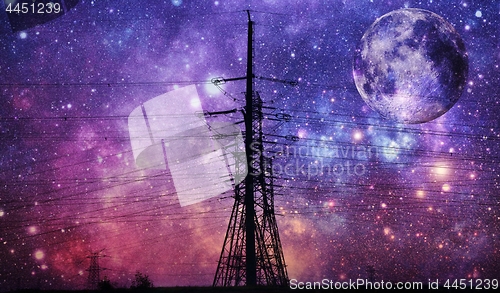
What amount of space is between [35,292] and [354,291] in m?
11.5

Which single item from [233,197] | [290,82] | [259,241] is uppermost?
[290,82]

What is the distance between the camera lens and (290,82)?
1593 inches

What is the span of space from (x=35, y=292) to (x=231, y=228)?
1782 centimetres

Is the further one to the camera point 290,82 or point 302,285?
point 290,82

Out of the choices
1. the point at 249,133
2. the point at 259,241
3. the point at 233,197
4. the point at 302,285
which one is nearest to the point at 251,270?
the point at 259,241

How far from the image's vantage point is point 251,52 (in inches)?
1444

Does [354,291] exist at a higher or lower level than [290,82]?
lower

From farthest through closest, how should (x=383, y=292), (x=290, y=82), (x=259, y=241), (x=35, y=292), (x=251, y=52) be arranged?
(x=290, y=82)
(x=251, y=52)
(x=259, y=241)
(x=35, y=292)
(x=383, y=292)

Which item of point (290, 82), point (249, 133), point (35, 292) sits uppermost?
point (290, 82)

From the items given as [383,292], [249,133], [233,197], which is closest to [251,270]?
[233,197]

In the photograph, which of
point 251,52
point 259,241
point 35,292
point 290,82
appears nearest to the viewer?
point 35,292

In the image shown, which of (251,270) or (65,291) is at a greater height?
(251,270)

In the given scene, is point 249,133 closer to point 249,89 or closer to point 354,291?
point 249,89

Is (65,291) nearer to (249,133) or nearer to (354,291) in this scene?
(354,291)
